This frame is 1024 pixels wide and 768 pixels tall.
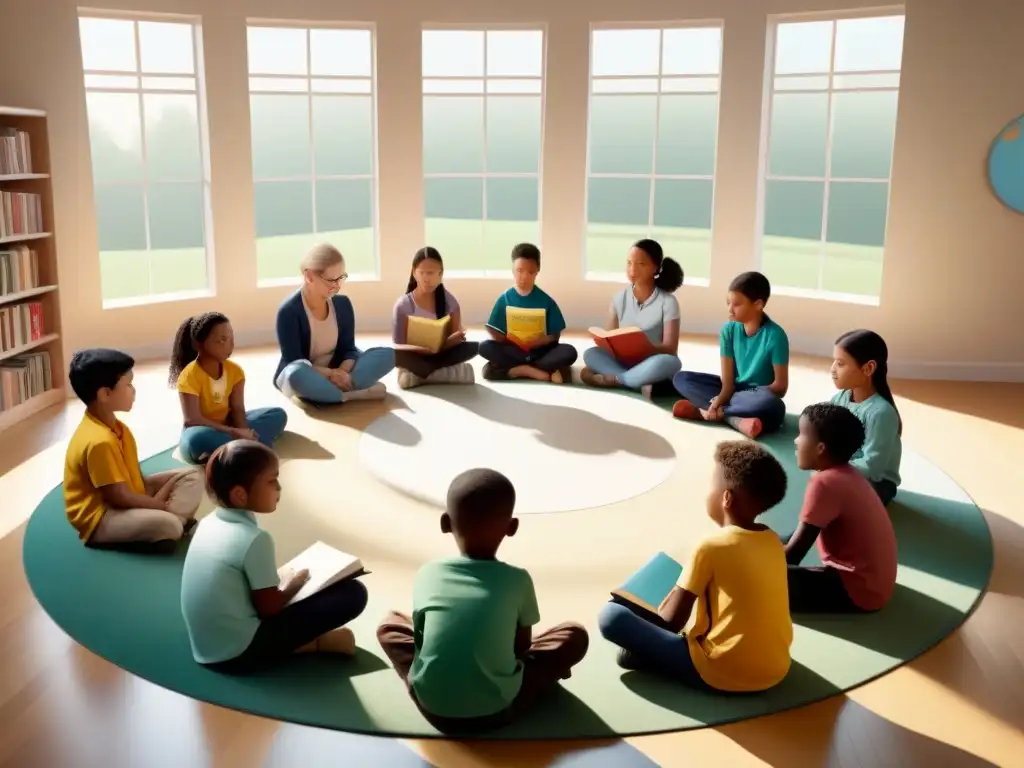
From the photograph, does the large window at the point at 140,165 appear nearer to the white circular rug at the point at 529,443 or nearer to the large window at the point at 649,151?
the large window at the point at 649,151

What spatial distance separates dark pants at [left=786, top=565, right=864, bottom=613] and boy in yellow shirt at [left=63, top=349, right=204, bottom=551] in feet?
7.53

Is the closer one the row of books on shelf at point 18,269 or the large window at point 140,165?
the row of books on shelf at point 18,269

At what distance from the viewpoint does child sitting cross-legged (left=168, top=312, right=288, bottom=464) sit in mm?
4449

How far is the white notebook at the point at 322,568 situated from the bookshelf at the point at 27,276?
3.26m

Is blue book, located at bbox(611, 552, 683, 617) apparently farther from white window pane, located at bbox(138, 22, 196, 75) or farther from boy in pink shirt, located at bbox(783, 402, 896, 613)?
white window pane, located at bbox(138, 22, 196, 75)

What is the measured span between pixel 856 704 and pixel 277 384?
3.97m

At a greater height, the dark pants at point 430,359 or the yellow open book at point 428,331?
the yellow open book at point 428,331

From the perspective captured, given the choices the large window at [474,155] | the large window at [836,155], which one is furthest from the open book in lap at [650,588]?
the large window at [474,155]

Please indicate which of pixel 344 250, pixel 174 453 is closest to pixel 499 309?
pixel 174 453

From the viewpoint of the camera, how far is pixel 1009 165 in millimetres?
6449

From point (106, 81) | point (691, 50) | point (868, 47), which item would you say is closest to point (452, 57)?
point (691, 50)

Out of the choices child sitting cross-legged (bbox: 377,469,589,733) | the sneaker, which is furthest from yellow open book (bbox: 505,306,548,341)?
child sitting cross-legged (bbox: 377,469,589,733)

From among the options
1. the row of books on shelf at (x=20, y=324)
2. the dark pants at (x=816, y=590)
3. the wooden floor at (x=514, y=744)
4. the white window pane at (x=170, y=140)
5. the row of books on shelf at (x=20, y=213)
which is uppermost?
the white window pane at (x=170, y=140)

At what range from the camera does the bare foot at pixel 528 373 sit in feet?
21.5
